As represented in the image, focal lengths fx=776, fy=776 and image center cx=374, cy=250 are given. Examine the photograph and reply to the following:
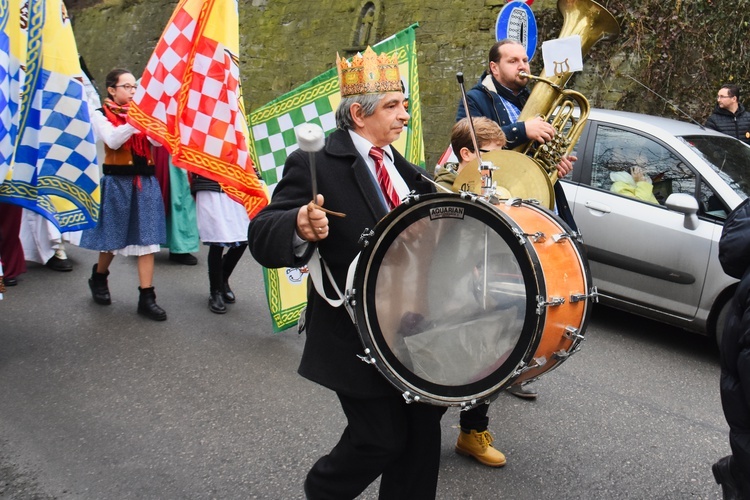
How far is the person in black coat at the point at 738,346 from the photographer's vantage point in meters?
2.57

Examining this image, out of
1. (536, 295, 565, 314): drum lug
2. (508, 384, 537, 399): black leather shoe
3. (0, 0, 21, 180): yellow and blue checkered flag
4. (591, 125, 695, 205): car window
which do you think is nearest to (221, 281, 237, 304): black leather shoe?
(0, 0, 21, 180): yellow and blue checkered flag

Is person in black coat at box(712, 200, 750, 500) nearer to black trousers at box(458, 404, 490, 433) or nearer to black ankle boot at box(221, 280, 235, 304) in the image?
black trousers at box(458, 404, 490, 433)

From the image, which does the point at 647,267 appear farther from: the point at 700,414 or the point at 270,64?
→ the point at 270,64

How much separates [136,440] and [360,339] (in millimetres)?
1820

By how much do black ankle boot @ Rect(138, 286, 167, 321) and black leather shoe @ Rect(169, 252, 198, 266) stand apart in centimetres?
172

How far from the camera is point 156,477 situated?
134 inches

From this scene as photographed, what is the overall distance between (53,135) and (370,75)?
9.08 feet

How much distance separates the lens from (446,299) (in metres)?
2.40

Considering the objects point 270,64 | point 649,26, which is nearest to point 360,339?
point 649,26

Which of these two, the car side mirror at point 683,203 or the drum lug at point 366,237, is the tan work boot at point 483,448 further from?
the car side mirror at point 683,203

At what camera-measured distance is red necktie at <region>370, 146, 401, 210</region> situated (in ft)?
8.59

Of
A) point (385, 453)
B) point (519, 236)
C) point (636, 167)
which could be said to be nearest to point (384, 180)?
point (519, 236)

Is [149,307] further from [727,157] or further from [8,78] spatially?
[727,157]

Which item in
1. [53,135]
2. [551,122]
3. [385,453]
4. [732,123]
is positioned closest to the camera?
[385,453]
